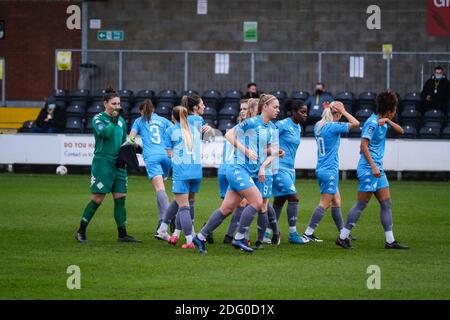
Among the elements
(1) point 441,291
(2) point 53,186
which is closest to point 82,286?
(1) point 441,291

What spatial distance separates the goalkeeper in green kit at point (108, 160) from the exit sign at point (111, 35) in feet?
62.3

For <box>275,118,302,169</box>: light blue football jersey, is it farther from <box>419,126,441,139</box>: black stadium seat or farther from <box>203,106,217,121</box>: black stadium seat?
<box>203,106,217,121</box>: black stadium seat

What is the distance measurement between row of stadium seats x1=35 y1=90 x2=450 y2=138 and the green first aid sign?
272 cm

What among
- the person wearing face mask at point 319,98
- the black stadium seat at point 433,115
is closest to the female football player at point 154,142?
the person wearing face mask at point 319,98

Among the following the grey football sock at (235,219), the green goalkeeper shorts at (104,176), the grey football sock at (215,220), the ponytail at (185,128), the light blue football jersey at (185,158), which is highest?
the ponytail at (185,128)

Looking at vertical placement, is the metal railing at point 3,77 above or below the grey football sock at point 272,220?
above

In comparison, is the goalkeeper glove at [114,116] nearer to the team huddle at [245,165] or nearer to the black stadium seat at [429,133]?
the team huddle at [245,165]

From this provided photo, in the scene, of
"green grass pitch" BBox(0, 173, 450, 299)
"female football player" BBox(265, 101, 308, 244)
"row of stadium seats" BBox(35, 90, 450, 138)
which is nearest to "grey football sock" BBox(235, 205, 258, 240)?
"green grass pitch" BBox(0, 173, 450, 299)

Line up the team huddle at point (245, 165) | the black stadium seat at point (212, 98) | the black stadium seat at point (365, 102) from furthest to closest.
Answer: the black stadium seat at point (212, 98)
the black stadium seat at point (365, 102)
the team huddle at point (245, 165)

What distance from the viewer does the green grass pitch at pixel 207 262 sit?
11164 millimetres

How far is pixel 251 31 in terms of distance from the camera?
33.6 m

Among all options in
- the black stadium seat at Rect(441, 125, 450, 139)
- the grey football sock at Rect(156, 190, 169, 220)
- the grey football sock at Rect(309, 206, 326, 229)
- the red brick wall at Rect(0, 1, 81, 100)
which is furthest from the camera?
the red brick wall at Rect(0, 1, 81, 100)

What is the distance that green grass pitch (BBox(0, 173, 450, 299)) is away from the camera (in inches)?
440
